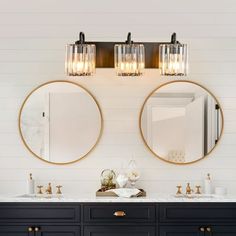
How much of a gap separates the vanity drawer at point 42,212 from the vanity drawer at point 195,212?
0.72m

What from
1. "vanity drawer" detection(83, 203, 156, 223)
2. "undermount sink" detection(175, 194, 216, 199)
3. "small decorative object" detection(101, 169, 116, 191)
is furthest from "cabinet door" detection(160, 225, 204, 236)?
"small decorative object" detection(101, 169, 116, 191)

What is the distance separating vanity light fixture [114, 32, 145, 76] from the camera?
Result: 382 cm

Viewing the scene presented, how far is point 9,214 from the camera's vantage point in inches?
151

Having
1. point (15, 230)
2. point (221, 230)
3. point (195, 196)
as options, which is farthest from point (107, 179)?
point (221, 230)

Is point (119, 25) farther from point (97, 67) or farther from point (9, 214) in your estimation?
point (9, 214)

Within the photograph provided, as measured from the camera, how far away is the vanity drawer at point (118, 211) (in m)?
3.82

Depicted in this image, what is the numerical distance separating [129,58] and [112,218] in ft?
4.26

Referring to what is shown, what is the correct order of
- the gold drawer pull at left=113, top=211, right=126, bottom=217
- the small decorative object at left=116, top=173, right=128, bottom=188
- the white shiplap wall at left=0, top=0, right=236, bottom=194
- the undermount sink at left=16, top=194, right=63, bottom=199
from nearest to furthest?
the gold drawer pull at left=113, top=211, right=126, bottom=217 < the undermount sink at left=16, top=194, right=63, bottom=199 < the small decorative object at left=116, top=173, right=128, bottom=188 < the white shiplap wall at left=0, top=0, right=236, bottom=194

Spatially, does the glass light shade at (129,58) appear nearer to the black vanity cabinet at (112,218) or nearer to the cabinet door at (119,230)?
the black vanity cabinet at (112,218)

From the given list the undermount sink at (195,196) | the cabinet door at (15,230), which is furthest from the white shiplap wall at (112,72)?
the cabinet door at (15,230)

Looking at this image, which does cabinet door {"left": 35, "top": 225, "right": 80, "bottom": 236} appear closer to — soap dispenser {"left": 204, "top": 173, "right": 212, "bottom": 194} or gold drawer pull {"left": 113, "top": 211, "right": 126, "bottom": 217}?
gold drawer pull {"left": 113, "top": 211, "right": 126, "bottom": 217}

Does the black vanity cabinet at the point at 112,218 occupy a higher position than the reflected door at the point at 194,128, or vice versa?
the reflected door at the point at 194,128

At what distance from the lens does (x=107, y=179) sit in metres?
4.21

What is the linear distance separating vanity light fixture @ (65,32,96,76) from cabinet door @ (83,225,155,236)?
1.26 m
